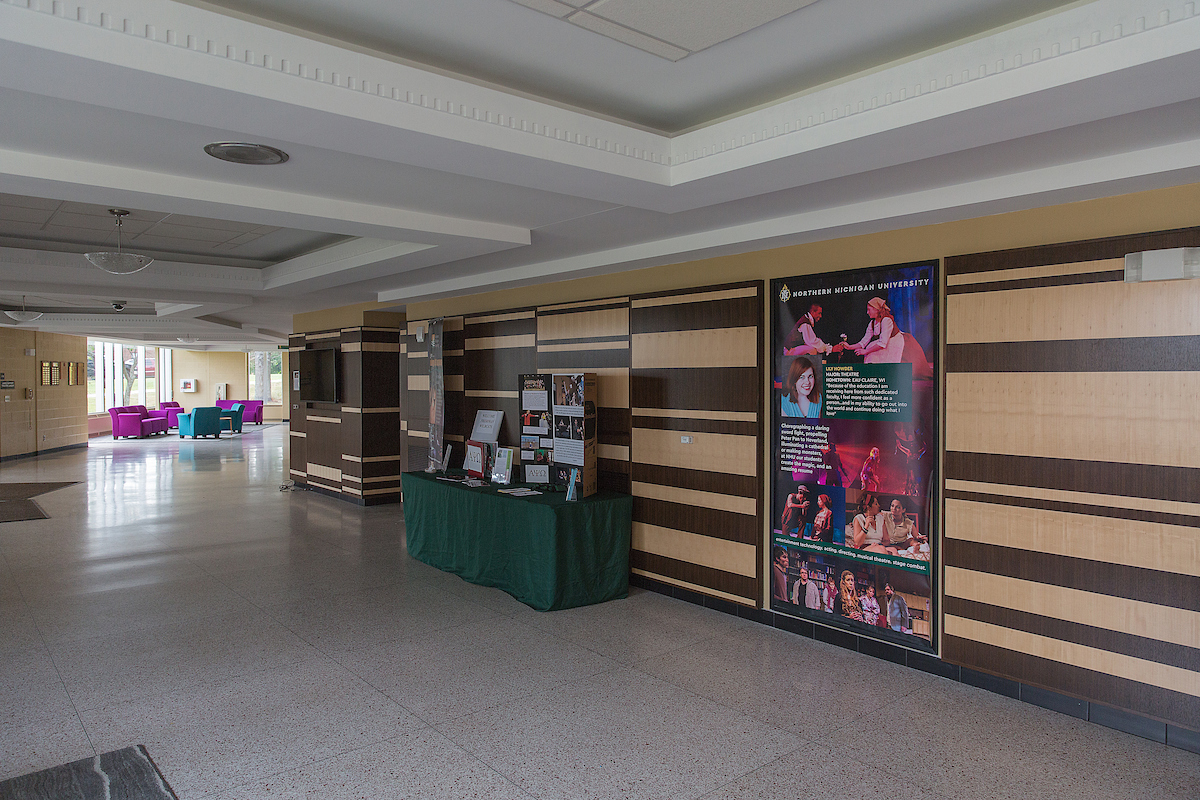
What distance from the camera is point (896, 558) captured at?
455 cm

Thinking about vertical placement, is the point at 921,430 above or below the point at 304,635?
above

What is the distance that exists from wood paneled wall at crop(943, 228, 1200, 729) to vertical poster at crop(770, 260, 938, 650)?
20 cm

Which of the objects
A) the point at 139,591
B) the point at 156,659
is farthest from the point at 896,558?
the point at 139,591

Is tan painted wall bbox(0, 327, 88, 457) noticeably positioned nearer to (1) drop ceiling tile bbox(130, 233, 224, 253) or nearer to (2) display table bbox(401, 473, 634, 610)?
(1) drop ceiling tile bbox(130, 233, 224, 253)

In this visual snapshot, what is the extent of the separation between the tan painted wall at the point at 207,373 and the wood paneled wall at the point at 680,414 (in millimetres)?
23084

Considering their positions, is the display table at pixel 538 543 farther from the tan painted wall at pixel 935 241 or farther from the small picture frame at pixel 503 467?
the tan painted wall at pixel 935 241

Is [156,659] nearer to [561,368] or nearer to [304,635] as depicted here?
[304,635]

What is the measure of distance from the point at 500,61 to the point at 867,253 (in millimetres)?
2845

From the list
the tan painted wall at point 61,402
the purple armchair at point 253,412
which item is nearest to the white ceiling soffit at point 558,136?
the tan painted wall at point 61,402

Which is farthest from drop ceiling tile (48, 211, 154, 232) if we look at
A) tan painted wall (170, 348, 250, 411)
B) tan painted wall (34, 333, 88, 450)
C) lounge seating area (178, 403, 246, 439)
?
tan painted wall (170, 348, 250, 411)

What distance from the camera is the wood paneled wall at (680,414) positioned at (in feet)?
17.8

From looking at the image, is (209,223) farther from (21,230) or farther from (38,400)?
(38,400)

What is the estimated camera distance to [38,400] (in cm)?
1662

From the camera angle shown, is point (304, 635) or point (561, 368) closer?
point (304, 635)
